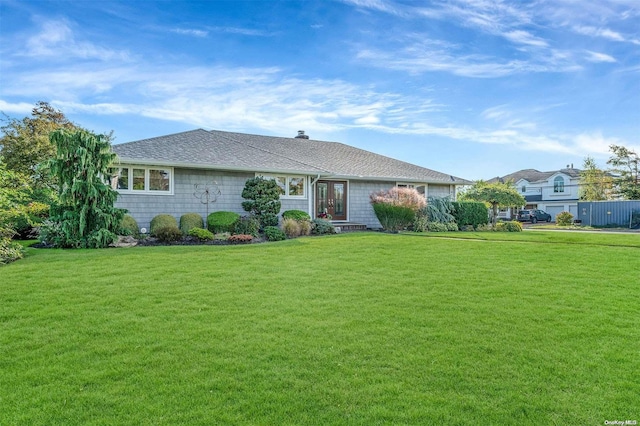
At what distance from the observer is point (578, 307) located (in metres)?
5.65

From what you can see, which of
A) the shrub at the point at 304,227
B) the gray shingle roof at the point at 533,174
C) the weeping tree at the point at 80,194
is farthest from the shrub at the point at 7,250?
the gray shingle roof at the point at 533,174

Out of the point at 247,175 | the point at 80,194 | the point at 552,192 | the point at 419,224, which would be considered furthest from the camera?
the point at 552,192

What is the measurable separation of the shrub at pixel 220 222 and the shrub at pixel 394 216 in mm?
6502

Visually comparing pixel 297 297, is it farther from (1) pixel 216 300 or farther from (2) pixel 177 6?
(2) pixel 177 6

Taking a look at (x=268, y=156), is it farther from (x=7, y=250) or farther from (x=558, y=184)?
(x=558, y=184)

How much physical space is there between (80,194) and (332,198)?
1100 centimetres

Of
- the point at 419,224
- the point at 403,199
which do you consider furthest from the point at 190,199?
the point at 419,224

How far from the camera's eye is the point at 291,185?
1745cm

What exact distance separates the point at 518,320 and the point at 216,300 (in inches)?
164

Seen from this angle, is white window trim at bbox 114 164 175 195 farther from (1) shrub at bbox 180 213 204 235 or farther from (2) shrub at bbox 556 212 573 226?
(2) shrub at bbox 556 212 573 226

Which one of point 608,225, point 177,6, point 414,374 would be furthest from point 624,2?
point 608,225

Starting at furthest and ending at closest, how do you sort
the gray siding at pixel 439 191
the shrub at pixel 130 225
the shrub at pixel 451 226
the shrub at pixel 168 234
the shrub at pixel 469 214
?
the gray siding at pixel 439 191 → the shrub at pixel 469 214 → the shrub at pixel 451 226 → the shrub at pixel 130 225 → the shrub at pixel 168 234

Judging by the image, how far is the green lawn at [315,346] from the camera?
3.04m

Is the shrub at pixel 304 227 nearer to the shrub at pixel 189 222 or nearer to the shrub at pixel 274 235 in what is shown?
the shrub at pixel 274 235
